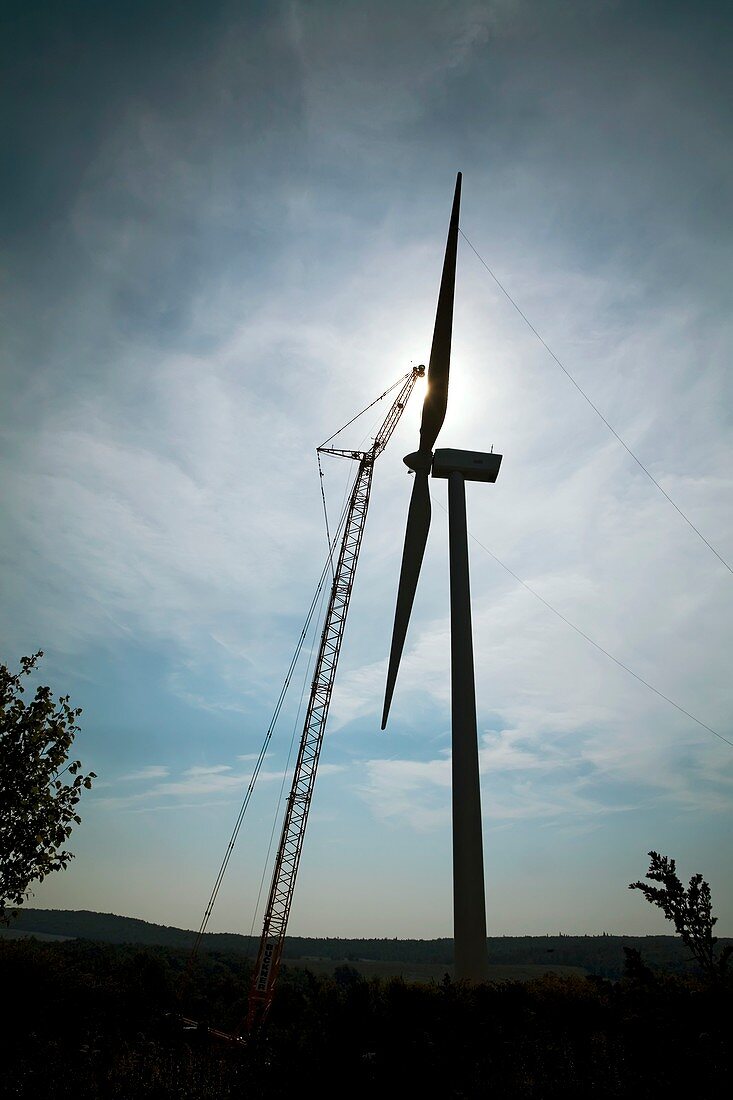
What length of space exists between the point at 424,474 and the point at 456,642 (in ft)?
28.0

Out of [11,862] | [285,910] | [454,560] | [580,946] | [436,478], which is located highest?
[436,478]

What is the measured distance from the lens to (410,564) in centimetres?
3000

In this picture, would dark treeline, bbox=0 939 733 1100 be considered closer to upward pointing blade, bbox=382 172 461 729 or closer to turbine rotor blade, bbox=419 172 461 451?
upward pointing blade, bbox=382 172 461 729

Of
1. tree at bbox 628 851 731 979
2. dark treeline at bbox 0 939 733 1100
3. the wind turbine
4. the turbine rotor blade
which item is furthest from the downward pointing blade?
tree at bbox 628 851 731 979

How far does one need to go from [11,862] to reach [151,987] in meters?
49.1

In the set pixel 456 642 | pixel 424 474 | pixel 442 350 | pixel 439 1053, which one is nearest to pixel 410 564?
pixel 456 642

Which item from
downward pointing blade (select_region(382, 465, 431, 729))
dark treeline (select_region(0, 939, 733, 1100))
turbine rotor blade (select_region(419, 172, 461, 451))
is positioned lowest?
dark treeline (select_region(0, 939, 733, 1100))

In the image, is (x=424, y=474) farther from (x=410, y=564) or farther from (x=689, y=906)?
(x=689, y=906)

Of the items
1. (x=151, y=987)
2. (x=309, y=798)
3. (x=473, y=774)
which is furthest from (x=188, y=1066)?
(x=151, y=987)

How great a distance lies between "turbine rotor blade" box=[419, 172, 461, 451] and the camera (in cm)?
2620

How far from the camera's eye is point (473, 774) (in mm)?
27484

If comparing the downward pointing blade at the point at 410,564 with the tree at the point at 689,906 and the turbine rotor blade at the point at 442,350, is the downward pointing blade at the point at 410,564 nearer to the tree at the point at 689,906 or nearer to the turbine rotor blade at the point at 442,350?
the turbine rotor blade at the point at 442,350

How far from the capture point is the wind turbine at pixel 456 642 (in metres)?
25.1

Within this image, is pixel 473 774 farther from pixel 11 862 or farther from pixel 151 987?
pixel 151 987
